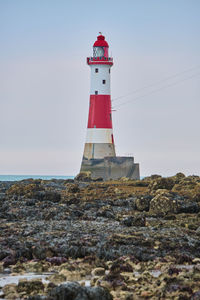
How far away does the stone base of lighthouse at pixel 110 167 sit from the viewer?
5200 cm

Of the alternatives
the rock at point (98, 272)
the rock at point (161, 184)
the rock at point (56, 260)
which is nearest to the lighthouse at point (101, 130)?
the rock at point (161, 184)

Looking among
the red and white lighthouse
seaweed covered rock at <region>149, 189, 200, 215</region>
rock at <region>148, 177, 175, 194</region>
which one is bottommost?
seaweed covered rock at <region>149, 189, 200, 215</region>

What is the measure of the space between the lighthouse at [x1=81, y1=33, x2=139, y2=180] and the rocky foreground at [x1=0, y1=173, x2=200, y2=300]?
27.7 metres

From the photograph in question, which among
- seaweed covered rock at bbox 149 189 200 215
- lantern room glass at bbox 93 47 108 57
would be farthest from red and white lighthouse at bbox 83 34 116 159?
seaweed covered rock at bbox 149 189 200 215

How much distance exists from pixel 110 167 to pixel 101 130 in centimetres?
336

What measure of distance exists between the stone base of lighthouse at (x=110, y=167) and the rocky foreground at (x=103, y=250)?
89.5 ft

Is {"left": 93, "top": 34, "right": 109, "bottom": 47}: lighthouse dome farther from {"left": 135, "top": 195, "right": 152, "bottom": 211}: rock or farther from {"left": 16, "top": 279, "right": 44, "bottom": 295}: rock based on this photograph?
{"left": 16, "top": 279, "right": 44, "bottom": 295}: rock

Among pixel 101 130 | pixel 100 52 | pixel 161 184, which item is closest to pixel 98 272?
pixel 161 184

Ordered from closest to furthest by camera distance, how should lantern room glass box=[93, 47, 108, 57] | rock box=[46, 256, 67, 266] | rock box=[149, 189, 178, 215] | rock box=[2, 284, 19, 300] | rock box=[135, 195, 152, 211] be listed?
rock box=[2, 284, 19, 300]
rock box=[46, 256, 67, 266]
rock box=[149, 189, 178, 215]
rock box=[135, 195, 152, 211]
lantern room glass box=[93, 47, 108, 57]

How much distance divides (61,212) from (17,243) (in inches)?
269

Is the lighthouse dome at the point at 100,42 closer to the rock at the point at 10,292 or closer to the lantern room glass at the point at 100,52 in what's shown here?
the lantern room glass at the point at 100,52

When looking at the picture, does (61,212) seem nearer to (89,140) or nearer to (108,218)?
(108,218)

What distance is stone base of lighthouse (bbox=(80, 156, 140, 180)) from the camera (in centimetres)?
5200

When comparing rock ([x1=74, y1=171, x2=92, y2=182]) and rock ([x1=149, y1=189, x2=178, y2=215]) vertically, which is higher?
rock ([x1=74, y1=171, x2=92, y2=182])
